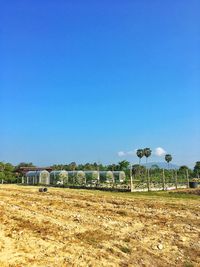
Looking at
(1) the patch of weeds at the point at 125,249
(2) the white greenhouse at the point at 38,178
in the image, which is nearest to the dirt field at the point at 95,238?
(1) the patch of weeds at the point at 125,249

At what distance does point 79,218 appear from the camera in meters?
13.3

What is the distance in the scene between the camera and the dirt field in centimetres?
885

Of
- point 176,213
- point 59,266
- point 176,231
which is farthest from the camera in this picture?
point 176,213

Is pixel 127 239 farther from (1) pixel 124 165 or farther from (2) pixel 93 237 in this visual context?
(1) pixel 124 165

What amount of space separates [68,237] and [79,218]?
2853 mm

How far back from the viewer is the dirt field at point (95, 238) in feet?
29.0

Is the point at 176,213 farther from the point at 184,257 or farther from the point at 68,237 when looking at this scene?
the point at 68,237

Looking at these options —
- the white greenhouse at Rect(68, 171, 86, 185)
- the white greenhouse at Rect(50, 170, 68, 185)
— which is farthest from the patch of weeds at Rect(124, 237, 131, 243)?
the white greenhouse at Rect(50, 170, 68, 185)

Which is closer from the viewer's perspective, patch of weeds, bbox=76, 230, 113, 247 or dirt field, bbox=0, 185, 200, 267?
dirt field, bbox=0, 185, 200, 267

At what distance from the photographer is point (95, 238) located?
10.7 m

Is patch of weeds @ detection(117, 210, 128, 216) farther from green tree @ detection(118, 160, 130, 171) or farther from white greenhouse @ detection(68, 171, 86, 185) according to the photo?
green tree @ detection(118, 160, 130, 171)

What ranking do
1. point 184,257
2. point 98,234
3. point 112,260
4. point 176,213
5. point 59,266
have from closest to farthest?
point 59,266 < point 112,260 < point 184,257 < point 98,234 < point 176,213

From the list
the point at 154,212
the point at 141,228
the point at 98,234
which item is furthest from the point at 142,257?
the point at 154,212

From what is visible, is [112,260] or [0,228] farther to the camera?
[0,228]
